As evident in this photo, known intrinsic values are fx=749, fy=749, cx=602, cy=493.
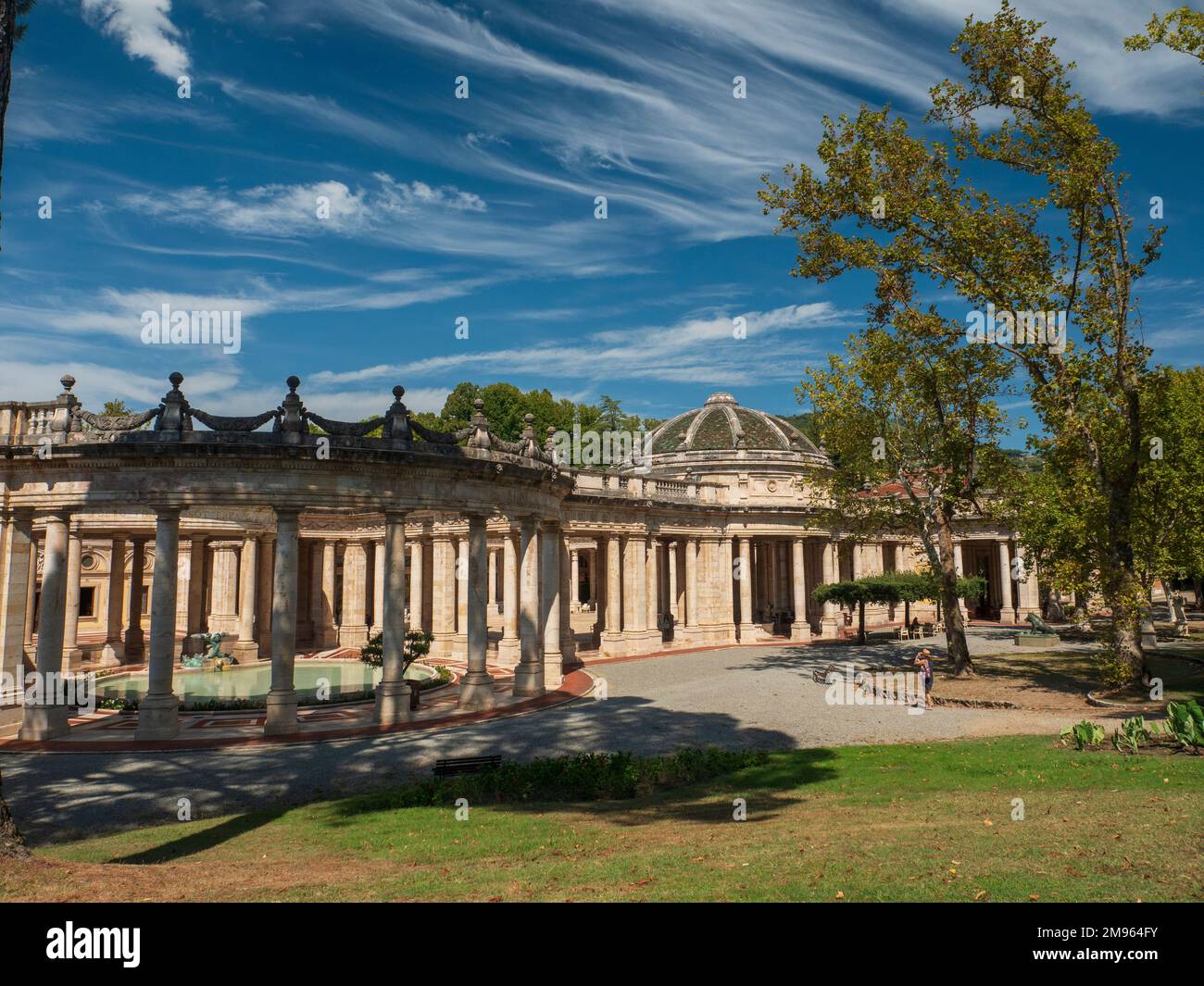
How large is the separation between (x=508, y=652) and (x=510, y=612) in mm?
2397

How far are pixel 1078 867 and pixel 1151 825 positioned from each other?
103 inches

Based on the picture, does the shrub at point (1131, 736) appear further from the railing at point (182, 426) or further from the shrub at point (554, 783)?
the railing at point (182, 426)

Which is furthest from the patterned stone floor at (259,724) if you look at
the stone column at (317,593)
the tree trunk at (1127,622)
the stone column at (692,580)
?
the stone column at (317,593)

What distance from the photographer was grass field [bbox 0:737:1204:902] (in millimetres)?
8820

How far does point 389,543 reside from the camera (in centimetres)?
2522

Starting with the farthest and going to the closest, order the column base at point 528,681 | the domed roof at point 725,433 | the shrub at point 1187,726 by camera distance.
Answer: the domed roof at point 725,433 < the column base at point 528,681 < the shrub at point 1187,726

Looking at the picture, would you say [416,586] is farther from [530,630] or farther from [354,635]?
[530,630]

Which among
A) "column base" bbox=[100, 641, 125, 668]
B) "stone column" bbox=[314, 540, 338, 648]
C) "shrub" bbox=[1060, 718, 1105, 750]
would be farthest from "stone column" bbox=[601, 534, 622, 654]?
"shrub" bbox=[1060, 718, 1105, 750]

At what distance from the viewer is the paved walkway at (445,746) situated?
54.4 feet

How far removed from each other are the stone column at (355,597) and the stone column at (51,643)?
74.8 feet

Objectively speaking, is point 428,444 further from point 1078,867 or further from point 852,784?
point 1078,867

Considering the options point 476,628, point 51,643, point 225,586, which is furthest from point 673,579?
point 51,643
